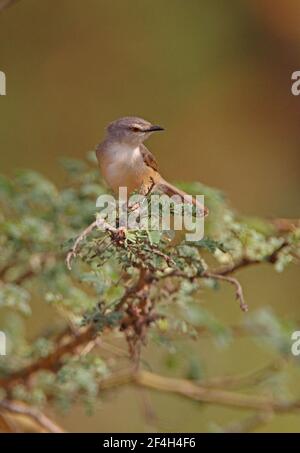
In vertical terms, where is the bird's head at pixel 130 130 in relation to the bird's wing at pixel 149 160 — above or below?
above

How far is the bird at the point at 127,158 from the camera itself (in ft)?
8.33

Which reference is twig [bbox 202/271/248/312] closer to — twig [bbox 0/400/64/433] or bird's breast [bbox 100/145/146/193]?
bird's breast [bbox 100/145/146/193]

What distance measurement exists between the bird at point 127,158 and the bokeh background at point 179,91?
2.36 meters

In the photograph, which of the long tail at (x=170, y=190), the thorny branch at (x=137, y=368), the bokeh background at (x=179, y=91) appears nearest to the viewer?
the thorny branch at (x=137, y=368)

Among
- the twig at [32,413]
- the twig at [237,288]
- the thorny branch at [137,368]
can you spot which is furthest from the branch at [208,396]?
the twig at [237,288]

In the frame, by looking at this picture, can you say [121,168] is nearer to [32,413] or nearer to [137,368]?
[137,368]

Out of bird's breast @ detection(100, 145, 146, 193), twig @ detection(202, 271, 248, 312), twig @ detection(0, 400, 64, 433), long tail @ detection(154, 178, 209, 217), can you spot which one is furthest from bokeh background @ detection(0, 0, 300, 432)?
twig @ detection(202, 271, 248, 312)

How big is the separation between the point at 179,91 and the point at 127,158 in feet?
10.4

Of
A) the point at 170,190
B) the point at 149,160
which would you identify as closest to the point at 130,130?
the point at 149,160

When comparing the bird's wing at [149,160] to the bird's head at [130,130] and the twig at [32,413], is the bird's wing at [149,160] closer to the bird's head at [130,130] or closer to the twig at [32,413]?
the bird's head at [130,130]

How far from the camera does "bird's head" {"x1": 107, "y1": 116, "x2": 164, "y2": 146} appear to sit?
2639 millimetres

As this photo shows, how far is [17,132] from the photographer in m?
5.26

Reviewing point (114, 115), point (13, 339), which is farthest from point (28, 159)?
point (13, 339)
